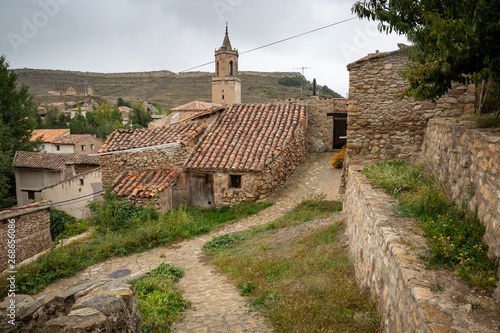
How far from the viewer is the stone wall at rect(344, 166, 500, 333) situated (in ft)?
7.30

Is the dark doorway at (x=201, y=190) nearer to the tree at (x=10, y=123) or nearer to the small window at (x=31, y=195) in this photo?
the tree at (x=10, y=123)

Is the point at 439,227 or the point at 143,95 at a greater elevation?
the point at 143,95

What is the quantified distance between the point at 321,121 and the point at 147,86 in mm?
86275

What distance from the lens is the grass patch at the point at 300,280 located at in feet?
12.5

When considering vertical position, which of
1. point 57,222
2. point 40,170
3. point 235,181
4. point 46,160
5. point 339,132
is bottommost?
point 57,222

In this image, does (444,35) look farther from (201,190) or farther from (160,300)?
(201,190)

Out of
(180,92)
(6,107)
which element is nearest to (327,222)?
(6,107)

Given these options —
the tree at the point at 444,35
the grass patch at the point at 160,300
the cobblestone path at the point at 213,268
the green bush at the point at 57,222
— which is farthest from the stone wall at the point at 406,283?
the green bush at the point at 57,222

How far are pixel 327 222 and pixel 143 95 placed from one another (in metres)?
86.2

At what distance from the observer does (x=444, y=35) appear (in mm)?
3328

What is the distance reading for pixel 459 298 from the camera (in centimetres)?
242

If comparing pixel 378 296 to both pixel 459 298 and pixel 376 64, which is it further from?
pixel 376 64

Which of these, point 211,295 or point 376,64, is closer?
point 211,295

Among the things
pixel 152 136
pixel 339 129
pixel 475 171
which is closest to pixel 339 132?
pixel 339 129
